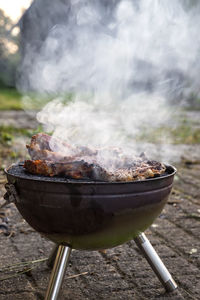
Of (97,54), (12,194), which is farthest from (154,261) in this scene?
(97,54)

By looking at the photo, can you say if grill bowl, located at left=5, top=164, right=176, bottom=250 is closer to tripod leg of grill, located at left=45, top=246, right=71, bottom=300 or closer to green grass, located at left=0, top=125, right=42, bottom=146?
tripod leg of grill, located at left=45, top=246, right=71, bottom=300

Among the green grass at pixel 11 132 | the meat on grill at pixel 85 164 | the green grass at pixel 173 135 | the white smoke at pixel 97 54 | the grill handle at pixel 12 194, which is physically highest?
the white smoke at pixel 97 54

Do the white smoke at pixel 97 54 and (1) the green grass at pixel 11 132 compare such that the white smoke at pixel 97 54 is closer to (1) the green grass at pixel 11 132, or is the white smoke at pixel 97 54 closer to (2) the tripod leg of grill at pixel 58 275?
(2) the tripod leg of grill at pixel 58 275

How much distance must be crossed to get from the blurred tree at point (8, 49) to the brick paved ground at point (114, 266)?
4.13 feet

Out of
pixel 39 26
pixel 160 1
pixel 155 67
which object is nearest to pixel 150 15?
pixel 160 1

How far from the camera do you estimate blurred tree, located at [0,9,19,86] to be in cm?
312

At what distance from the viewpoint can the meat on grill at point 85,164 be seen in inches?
73.7

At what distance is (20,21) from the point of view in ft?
9.96

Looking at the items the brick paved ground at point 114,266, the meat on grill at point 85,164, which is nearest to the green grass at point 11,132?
the brick paved ground at point 114,266

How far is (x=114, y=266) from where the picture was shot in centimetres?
253

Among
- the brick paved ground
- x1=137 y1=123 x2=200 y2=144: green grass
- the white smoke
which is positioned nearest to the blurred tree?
the white smoke

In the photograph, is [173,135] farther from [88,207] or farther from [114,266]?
[88,207]

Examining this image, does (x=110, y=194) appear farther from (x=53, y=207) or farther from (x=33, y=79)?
(x=33, y=79)

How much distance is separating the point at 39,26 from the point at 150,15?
87 cm
